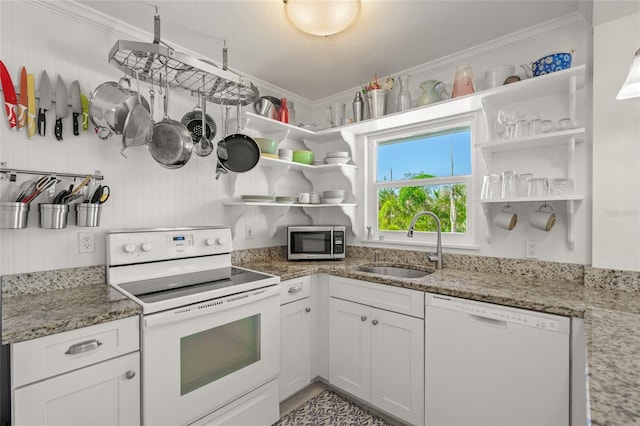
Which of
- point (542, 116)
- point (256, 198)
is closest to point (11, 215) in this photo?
point (256, 198)

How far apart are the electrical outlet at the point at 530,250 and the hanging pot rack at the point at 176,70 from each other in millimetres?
1949

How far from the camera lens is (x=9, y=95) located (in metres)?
1.48

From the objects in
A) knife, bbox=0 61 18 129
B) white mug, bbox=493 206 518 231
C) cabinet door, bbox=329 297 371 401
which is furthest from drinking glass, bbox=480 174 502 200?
knife, bbox=0 61 18 129

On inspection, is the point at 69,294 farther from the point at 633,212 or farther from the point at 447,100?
the point at 633,212

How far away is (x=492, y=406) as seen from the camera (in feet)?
5.02

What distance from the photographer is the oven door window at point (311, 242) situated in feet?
8.52

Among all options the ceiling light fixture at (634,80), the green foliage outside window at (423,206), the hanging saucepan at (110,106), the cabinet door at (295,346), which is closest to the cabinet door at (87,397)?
the cabinet door at (295,346)

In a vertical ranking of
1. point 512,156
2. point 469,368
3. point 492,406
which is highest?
point 512,156

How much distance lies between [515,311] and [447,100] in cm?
131

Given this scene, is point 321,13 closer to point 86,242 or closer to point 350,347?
point 86,242

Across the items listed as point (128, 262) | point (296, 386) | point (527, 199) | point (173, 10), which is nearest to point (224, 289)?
point (128, 262)

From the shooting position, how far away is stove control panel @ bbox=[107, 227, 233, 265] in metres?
1.74

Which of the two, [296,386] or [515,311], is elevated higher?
[515,311]

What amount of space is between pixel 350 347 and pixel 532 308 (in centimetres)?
114
